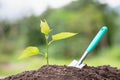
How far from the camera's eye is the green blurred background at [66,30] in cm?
487

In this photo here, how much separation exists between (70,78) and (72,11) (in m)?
4.30

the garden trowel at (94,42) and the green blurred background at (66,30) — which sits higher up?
the green blurred background at (66,30)


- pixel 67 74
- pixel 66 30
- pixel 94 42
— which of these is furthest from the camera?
pixel 66 30

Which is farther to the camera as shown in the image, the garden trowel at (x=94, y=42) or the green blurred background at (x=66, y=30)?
the green blurred background at (x=66, y=30)

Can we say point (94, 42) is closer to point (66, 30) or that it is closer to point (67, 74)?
point (67, 74)

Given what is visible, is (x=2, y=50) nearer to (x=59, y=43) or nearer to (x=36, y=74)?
(x=59, y=43)

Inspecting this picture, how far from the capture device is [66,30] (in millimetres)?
4973

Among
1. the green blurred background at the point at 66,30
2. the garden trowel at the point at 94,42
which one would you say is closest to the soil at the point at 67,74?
the garden trowel at the point at 94,42

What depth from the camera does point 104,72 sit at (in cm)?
125

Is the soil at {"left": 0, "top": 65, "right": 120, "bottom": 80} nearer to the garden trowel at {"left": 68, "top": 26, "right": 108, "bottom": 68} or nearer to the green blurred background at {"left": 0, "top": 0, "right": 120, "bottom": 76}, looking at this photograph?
the garden trowel at {"left": 68, "top": 26, "right": 108, "bottom": 68}

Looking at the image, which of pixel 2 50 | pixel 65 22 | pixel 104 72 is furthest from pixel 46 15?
pixel 104 72

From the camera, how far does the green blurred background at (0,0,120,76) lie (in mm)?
4871

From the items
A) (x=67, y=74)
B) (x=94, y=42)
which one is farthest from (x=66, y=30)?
(x=67, y=74)

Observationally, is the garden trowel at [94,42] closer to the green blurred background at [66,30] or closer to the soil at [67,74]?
the soil at [67,74]
